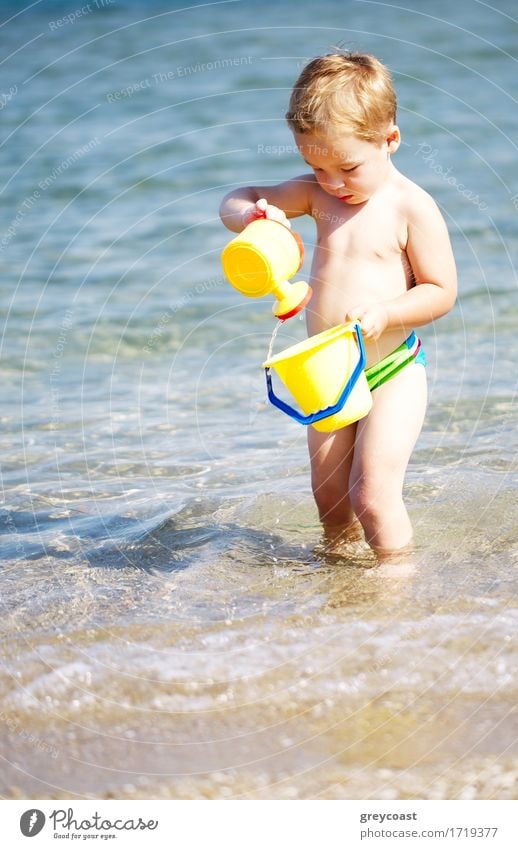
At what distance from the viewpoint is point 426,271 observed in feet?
10.4

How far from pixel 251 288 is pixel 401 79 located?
30.4 feet

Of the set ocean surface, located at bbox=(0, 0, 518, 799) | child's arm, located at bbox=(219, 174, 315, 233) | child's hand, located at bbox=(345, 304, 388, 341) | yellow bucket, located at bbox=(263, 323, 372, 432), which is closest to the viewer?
ocean surface, located at bbox=(0, 0, 518, 799)

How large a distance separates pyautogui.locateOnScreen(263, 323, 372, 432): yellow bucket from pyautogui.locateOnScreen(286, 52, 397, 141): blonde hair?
608 millimetres

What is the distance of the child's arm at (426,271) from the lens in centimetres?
312

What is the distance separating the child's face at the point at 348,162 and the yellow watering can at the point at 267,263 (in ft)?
0.82

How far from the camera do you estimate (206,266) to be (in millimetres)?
7219

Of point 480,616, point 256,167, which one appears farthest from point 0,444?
point 256,167

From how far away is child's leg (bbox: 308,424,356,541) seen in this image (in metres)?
3.41

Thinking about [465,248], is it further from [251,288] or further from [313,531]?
[251,288]
